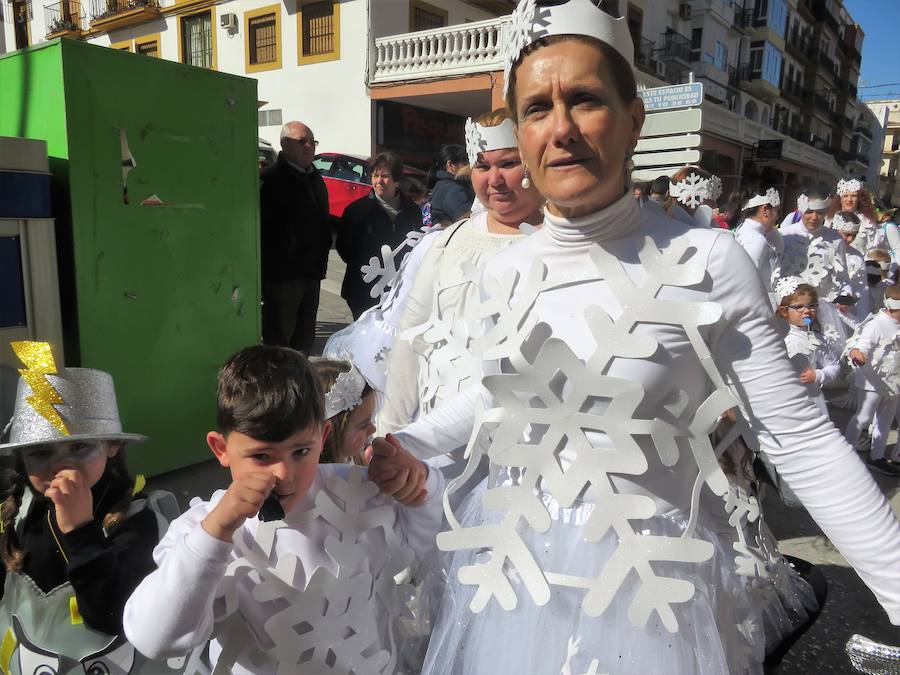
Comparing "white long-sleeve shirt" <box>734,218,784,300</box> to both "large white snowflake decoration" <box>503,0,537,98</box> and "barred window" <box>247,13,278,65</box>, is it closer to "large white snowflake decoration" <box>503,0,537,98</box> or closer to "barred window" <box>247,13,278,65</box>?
"large white snowflake decoration" <box>503,0,537,98</box>

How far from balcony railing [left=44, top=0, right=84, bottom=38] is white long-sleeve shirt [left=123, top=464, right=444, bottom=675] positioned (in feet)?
90.1

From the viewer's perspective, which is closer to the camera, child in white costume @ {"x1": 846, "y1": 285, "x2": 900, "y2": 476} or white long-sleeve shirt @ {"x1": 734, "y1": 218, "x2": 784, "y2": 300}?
white long-sleeve shirt @ {"x1": 734, "y1": 218, "x2": 784, "y2": 300}

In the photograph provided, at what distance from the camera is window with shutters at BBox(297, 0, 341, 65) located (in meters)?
16.7

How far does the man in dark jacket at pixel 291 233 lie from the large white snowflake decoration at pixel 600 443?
403cm

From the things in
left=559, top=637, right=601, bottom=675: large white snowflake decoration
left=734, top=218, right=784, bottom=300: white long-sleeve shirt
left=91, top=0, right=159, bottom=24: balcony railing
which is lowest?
left=559, top=637, right=601, bottom=675: large white snowflake decoration

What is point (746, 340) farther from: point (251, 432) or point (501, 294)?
point (251, 432)

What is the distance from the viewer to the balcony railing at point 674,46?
80.7 ft

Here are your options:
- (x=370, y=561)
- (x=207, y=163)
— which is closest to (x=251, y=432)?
(x=370, y=561)

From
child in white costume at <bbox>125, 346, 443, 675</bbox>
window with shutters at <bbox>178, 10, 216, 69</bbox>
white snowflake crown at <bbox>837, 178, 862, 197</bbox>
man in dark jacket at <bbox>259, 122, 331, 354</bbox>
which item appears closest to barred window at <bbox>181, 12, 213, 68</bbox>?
window with shutters at <bbox>178, 10, 216, 69</bbox>

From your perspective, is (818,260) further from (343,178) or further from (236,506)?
(343,178)

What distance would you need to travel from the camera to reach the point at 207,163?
4.20 metres

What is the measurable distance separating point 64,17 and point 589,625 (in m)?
29.1

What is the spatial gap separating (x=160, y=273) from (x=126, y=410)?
83 centimetres

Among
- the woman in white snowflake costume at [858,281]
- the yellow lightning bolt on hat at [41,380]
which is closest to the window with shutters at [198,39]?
the woman in white snowflake costume at [858,281]
